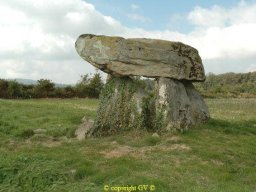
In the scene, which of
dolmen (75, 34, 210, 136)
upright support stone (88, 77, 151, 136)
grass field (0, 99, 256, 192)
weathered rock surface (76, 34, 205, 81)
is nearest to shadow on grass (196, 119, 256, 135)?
grass field (0, 99, 256, 192)

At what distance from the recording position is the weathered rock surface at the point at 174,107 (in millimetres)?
17141

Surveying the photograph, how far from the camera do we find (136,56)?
58.2ft

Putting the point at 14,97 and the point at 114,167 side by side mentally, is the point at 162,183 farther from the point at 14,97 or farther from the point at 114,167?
the point at 14,97

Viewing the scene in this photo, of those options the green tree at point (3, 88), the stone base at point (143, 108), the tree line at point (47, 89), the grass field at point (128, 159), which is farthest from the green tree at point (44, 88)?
the stone base at point (143, 108)

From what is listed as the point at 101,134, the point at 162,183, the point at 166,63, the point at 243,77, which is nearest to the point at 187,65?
the point at 166,63

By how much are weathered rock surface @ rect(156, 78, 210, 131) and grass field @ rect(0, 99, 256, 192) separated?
1.91 feet

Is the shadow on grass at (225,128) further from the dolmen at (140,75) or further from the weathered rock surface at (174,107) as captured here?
the dolmen at (140,75)

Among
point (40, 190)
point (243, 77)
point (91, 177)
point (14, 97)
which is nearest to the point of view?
point (40, 190)

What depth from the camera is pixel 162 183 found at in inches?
408

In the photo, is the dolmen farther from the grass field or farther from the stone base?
the grass field

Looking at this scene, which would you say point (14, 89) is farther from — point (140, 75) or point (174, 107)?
point (174, 107)

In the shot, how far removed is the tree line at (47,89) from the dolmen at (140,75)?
2689 cm

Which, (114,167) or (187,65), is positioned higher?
(187,65)

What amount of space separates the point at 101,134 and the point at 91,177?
6.71 metres
